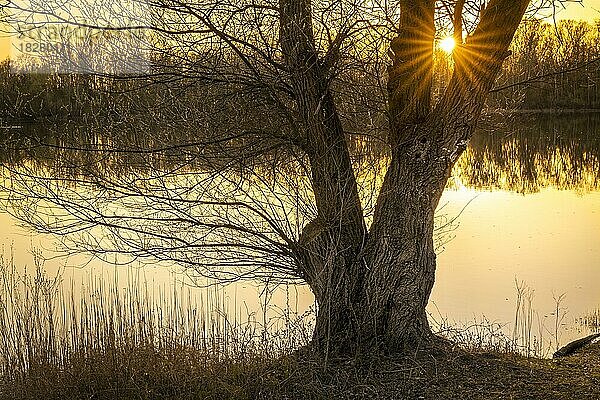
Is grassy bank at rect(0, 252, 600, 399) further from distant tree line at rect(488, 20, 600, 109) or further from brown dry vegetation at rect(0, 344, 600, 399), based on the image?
distant tree line at rect(488, 20, 600, 109)

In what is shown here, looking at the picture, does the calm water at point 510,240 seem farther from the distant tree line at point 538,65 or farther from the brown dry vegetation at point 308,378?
the brown dry vegetation at point 308,378

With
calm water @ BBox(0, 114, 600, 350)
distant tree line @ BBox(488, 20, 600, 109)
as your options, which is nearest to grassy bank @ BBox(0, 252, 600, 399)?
calm water @ BBox(0, 114, 600, 350)

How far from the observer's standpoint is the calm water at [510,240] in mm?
9513

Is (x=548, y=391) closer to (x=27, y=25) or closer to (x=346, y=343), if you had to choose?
(x=346, y=343)

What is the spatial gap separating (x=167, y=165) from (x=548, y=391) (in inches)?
125

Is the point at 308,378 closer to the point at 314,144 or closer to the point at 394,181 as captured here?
the point at 394,181

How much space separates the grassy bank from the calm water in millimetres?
718

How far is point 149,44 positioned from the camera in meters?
5.32

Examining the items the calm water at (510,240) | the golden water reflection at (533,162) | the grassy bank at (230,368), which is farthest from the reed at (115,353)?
the golden water reflection at (533,162)

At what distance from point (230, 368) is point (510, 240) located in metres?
9.47

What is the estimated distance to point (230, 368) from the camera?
557cm

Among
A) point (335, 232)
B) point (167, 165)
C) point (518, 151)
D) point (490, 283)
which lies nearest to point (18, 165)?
point (167, 165)

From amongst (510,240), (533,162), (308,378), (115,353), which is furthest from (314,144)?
(533,162)

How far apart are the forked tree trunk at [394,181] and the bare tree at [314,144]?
1 centimetres
